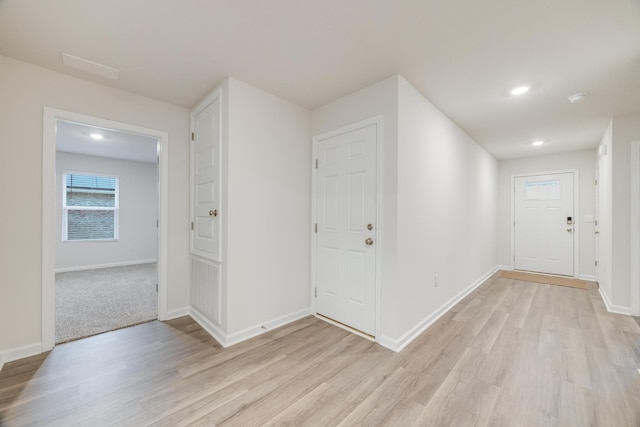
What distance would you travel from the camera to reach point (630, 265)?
10.5 feet

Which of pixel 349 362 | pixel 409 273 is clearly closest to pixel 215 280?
pixel 349 362

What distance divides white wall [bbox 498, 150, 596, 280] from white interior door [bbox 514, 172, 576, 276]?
Answer: 123mm

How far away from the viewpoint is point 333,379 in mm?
1924

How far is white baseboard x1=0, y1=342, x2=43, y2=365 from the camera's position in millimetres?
2090

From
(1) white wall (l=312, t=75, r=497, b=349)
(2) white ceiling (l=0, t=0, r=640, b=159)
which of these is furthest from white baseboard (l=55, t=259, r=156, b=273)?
(1) white wall (l=312, t=75, r=497, b=349)

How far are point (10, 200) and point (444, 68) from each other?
3.85 m

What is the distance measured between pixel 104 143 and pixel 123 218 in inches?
81.2

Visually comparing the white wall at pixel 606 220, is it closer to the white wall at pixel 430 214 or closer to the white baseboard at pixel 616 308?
the white baseboard at pixel 616 308

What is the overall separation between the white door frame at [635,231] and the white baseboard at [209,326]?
4779 mm

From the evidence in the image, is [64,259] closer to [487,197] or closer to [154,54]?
[154,54]

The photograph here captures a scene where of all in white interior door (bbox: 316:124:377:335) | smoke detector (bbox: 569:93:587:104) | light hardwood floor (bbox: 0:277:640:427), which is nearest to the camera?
light hardwood floor (bbox: 0:277:640:427)

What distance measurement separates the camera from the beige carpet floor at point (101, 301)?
2.77m

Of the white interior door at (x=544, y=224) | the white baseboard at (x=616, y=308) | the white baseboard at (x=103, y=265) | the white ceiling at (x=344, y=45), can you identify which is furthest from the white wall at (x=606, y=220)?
the white baseboard at (x=103, y=265)

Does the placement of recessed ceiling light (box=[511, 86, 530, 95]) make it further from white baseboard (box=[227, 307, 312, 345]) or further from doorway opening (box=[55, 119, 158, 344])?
doorway opening (box=[55, 119, 158, 344])
